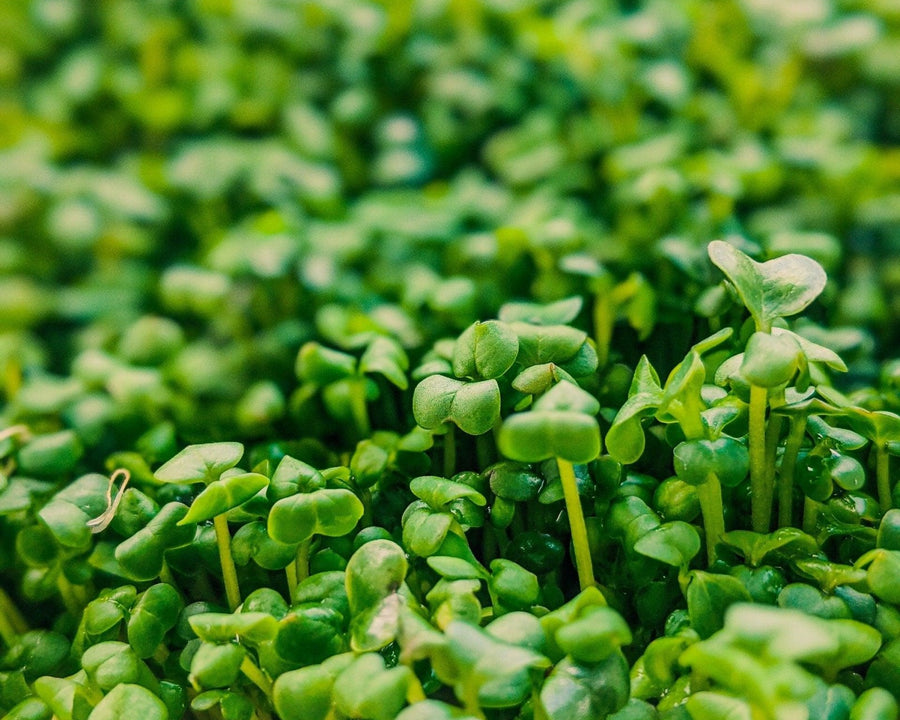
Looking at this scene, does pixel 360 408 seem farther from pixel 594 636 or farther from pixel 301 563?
pixel 594 636

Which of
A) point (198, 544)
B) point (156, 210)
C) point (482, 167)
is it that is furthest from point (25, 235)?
point (198, 544)

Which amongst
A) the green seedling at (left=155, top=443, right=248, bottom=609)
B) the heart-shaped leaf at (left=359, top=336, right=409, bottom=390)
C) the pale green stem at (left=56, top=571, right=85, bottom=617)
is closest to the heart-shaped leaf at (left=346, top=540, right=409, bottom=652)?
the green seedling at (left=155, top=443, right=248, bottom=609)

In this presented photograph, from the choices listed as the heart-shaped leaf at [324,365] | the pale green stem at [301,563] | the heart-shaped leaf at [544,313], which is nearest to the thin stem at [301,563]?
the pale green stem at [301,563]

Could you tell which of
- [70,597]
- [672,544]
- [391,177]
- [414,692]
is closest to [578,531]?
[672,544]

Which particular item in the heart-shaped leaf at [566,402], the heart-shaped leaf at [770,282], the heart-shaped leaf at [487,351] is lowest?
the heart-shaped leaf at [487,351]

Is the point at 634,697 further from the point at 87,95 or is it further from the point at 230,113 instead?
the point at 87,95

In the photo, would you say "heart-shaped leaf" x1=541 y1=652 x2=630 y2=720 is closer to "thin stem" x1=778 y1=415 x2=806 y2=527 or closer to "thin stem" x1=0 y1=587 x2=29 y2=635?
"thin stem" x1=778 y1=415 x2=806 y2=527

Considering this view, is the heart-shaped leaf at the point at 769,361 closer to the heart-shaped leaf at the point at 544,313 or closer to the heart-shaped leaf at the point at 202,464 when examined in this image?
the heart-shaped leaf at the point at 544,313
